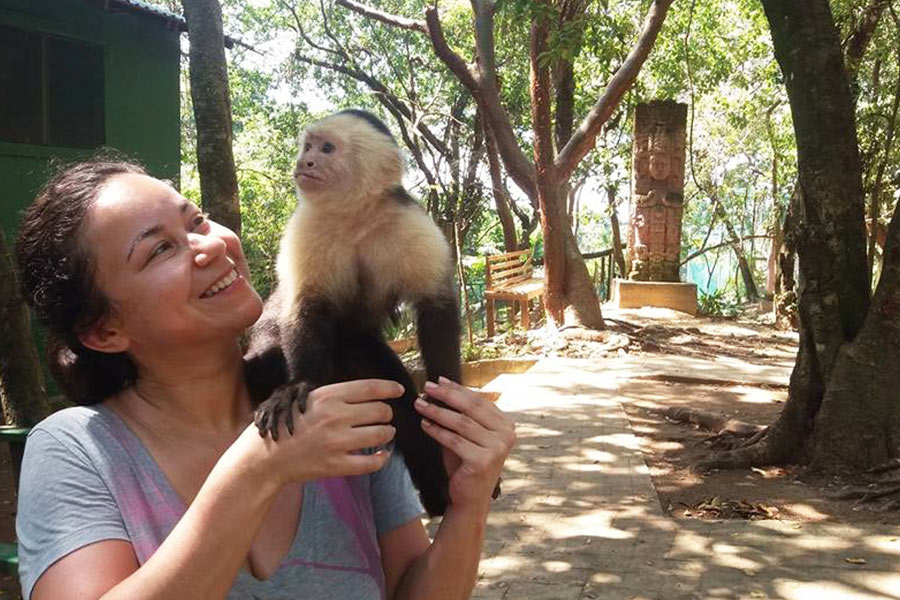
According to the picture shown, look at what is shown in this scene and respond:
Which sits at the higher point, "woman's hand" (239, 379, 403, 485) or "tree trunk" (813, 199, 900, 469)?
"woman's hand" (239, 379, 403, 485)

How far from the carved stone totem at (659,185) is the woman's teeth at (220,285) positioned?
9636mm

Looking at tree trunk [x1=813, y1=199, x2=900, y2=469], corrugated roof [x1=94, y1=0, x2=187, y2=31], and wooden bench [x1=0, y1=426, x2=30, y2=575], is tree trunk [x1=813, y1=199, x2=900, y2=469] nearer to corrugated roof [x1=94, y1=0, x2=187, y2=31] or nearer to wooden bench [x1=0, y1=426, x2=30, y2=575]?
wooden bench [x1=0, y1=426, x2=30, y2=575]

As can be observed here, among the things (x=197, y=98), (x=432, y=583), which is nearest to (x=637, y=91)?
(x=197, y=98)

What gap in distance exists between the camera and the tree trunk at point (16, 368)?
3.16m

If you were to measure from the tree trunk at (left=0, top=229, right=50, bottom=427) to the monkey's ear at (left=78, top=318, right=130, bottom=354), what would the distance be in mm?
2256

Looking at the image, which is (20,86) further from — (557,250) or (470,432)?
(470,432)

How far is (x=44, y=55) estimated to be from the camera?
21.0ft

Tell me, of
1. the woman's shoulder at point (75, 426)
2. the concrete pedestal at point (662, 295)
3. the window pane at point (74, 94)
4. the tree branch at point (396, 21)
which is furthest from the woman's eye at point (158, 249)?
the concrete pedestal at point (662, 295)

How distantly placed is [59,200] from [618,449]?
388 cm

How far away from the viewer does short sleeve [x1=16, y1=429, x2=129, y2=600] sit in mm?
972

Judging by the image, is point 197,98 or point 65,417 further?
point 197,98

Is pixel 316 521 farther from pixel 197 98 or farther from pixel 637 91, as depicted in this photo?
pixel 637 91

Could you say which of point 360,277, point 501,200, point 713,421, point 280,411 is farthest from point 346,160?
point 501,200

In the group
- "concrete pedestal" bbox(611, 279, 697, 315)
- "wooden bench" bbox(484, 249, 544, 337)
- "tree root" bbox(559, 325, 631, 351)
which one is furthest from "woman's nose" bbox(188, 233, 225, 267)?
"concrete pedestal" bbox(611, 279, 697, 315)
